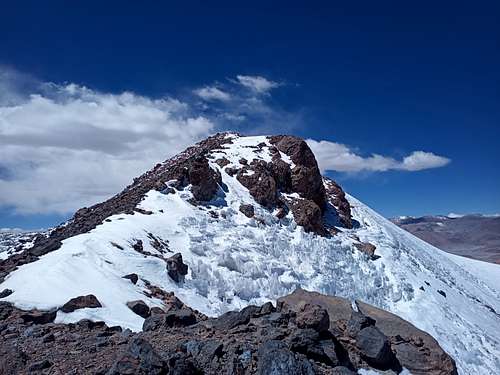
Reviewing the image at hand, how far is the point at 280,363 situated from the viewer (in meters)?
6.61

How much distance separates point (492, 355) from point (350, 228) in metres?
13.1

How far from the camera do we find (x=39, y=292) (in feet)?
37.9

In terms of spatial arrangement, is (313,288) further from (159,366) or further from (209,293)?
(159,366)

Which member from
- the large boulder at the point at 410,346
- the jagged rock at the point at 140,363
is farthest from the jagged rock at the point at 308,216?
the jagged rock at the point at 140,363

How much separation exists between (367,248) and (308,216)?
4333mm

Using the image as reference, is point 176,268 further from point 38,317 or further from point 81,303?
point 38,317

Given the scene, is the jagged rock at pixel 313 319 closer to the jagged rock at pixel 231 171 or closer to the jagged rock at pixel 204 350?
the jagged rock at pixel 204 350

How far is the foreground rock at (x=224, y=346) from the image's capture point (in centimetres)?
680

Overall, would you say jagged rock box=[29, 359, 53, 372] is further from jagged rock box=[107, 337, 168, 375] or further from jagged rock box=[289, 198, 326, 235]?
jagged rock box=[289, 198, 326, 235]

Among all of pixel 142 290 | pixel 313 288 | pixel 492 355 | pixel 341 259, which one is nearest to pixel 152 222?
pixel 142 290

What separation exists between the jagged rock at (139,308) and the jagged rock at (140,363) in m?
4.86

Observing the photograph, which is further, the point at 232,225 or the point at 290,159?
the point at 290,159

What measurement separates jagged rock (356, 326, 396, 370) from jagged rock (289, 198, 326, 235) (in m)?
17.0

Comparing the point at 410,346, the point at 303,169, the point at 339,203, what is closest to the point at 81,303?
the point at 410,346
